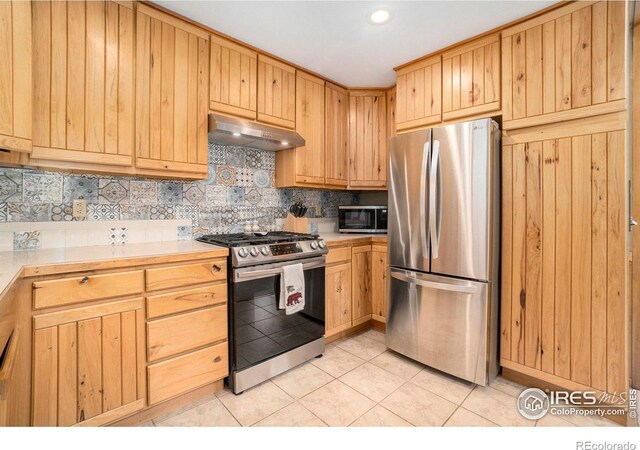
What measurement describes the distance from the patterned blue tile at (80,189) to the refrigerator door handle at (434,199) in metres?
2.33

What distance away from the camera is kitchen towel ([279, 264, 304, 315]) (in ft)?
7.23

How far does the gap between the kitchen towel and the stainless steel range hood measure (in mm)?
1051

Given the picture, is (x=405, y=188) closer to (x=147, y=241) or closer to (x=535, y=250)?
(x=535, y=250)

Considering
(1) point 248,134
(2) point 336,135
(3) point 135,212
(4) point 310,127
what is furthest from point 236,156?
(2) point 336,135

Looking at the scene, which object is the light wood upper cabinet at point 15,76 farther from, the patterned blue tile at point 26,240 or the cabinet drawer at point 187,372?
the cabinet drawer at point 187,372

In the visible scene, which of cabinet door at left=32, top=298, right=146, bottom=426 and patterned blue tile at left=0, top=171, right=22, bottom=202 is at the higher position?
patterned blue tile at left=0, top=171, right=22, bottom=202

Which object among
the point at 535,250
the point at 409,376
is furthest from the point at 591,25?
the point at 409,376

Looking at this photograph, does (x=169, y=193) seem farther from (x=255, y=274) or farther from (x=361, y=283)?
(x=361, y=283)

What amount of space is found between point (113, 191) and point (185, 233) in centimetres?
57

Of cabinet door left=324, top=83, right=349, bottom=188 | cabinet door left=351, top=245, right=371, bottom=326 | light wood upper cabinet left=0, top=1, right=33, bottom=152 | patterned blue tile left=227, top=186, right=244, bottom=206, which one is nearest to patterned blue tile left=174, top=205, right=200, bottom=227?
patterned blue tile left=227, top=186, right=244, bottom=206

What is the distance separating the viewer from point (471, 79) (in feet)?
7.64

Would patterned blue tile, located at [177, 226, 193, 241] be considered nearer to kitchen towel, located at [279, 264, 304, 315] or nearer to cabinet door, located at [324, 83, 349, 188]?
kitchen towel, located at [279, 264, 304, 315]

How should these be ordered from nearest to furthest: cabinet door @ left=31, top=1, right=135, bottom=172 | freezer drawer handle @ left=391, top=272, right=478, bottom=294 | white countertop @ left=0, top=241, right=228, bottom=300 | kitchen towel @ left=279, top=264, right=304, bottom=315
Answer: white countertop @ left=0, top=241, right=228, bottom=300 < cabinet door @ left=31, top=1, right=135, bottom=172 < freezer drawer handle @ left=391, top=272, right=478, bottom=294 < kitchen towel @ left=279, top=264, right=304, bottom=315

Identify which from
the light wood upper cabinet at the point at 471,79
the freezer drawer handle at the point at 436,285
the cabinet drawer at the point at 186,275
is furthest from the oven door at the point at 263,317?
the light wood upper cabinet at the point at 471,79
